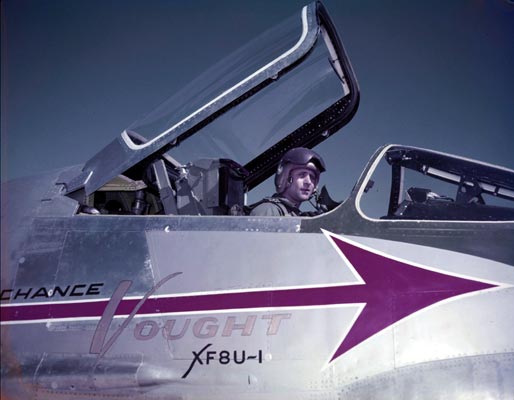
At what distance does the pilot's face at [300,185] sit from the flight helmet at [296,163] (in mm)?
30

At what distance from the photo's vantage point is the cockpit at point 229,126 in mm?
3379

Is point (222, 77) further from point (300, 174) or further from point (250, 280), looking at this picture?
point (250, 280)

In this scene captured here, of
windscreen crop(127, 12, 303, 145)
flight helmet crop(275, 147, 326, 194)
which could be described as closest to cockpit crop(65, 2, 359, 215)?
windscreen crop(127, 12, 303, 145)

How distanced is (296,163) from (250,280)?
1349 millimetres

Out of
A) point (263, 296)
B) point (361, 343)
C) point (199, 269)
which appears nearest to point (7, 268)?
point (199, 269)

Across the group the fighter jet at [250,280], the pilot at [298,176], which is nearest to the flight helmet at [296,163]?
the pilot at [298,176]

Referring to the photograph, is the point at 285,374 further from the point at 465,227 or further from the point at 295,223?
the point at 465,227

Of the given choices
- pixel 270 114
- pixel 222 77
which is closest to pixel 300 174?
pixel 270 114

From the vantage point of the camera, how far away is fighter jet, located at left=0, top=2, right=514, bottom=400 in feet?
8.21

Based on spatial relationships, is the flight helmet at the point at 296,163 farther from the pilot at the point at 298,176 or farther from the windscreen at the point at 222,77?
the windscreen at the point at 222,77

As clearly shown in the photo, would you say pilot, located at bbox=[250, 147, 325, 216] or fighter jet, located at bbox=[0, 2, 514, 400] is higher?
pilot, located at bbox=[250, 147, 325, 216]

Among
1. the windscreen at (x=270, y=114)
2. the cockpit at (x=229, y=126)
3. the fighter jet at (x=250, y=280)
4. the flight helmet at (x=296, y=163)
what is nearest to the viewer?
the fighter jet at (x=250, y=280)

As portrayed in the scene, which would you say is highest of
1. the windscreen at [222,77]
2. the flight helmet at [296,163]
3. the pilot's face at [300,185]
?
the windscreen at [222,77]

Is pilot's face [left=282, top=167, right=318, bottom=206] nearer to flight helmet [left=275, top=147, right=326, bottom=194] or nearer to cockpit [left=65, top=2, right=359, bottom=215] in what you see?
flight helmet [left=275, top=147, right=326, bottom=194]
